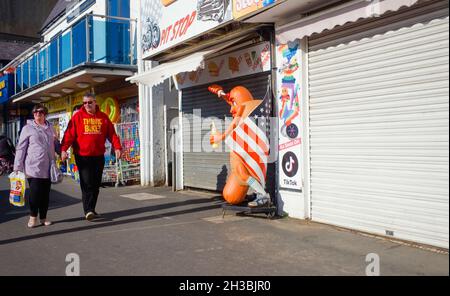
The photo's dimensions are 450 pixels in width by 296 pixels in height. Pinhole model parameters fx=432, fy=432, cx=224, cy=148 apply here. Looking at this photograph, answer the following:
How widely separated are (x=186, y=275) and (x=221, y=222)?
7.94ft

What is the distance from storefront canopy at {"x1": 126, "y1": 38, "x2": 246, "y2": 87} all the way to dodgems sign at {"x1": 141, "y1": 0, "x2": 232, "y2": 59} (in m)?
0.41

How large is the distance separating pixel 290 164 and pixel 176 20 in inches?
169

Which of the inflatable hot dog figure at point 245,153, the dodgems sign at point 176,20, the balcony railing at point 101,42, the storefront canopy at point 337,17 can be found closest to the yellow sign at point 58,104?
the balcony railing at point 101,42

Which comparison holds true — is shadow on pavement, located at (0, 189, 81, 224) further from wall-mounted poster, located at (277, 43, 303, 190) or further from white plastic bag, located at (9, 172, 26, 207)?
wall-mounted poster, located at (277, 43, 303, 190)

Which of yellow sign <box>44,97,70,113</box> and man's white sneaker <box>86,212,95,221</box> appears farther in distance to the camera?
yellow sign <box>44,97,70,113</box>

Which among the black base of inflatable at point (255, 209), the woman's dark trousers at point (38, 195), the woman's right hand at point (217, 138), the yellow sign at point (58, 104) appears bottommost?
the black base of inflatable at point (255, 209)

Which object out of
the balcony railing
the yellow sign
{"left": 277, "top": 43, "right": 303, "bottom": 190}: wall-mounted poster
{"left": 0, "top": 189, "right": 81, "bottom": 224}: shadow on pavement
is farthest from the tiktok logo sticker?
the yellow sign

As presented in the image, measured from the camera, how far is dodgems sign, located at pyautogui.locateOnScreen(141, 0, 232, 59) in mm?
Result: 7639

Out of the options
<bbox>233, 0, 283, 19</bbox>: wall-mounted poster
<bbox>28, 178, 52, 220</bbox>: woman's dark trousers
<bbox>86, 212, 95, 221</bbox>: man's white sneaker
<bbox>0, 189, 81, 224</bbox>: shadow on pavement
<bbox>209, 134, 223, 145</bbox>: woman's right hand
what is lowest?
<bbox>0, 189, 81, 224</bbox>: shadow on pavement

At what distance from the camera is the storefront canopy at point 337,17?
488cm

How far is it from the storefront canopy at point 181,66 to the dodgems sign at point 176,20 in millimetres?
406

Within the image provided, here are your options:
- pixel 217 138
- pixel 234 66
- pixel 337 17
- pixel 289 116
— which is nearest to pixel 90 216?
pixel 217 138

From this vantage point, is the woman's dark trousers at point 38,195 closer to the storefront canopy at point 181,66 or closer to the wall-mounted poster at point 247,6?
the storefront canopy at point 181,66

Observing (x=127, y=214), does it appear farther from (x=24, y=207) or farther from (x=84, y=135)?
(x=24, y=207)
